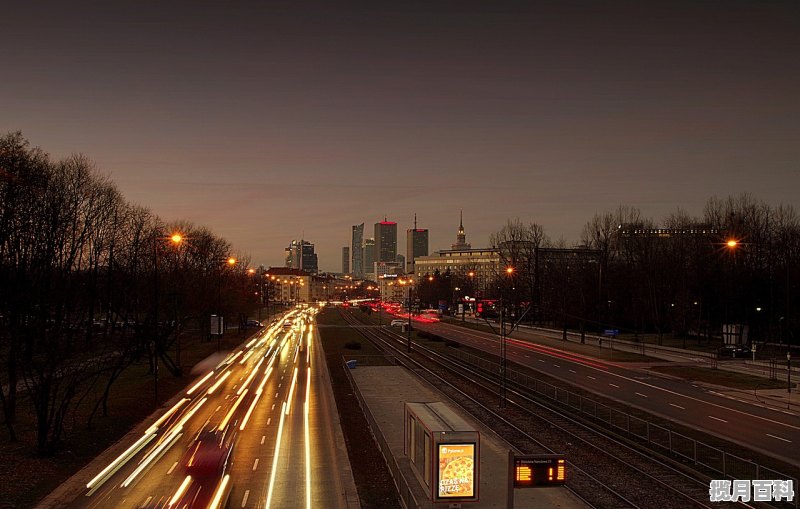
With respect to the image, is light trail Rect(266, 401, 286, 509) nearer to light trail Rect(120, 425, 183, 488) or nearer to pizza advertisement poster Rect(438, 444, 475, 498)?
light trail Rect(120, 425, 183, 488)

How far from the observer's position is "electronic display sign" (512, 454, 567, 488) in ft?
54.2

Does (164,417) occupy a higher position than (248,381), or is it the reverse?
(164,417)

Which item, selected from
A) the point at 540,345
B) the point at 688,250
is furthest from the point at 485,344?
the point at 688,250

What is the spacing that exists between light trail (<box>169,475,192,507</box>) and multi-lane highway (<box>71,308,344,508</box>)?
0.22 feet

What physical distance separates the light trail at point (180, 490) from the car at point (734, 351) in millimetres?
56795

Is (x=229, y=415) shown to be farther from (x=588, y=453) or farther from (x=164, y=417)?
(x=588, y=453)

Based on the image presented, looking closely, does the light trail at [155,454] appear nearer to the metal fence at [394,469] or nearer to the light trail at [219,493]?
the light trail at [219,493]

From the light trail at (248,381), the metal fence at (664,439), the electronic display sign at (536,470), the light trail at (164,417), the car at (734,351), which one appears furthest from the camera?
the car at (734,351)

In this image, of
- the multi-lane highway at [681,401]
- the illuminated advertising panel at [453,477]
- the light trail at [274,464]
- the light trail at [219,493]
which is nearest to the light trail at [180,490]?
the light trail at [219,493]

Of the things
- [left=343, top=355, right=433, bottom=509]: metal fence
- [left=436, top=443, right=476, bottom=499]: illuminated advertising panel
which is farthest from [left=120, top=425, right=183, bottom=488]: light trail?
[left=436, top=443, right=476, bottom=499]: illuminated advertising panel

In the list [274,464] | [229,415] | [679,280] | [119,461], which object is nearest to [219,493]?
[274,464]

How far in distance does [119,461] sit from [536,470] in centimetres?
1749

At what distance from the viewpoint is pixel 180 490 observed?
69.5ft

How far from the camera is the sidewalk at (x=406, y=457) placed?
20734 millimetres
